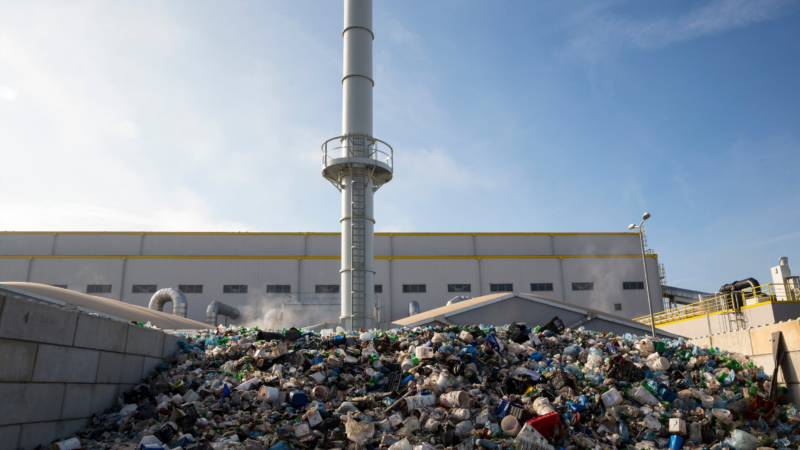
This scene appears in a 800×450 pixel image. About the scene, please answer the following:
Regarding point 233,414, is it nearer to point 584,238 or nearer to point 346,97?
point 346,97

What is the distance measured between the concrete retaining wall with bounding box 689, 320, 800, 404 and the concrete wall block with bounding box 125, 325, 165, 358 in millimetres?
12105

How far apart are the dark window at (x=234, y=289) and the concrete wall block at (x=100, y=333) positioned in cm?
2309

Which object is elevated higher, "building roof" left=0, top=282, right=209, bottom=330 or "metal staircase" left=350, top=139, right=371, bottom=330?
"metal staircase" left=350, top=139, right=371, bottom=330

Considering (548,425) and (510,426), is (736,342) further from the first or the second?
(510,426)

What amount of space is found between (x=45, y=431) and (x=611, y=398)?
9062mm

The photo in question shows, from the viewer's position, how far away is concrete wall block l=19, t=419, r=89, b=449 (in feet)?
A: 22.9

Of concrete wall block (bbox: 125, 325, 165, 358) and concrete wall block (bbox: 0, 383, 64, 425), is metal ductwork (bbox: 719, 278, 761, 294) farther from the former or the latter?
concrete wall block (bbox: 0, 383, 64, 425)

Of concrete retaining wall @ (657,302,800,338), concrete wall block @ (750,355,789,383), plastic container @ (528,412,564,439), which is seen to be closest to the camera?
plastic container @ (528,412,564,439)

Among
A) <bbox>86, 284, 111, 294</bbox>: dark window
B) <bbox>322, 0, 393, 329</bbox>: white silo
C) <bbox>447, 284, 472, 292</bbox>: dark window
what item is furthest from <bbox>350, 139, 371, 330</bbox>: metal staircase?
<bbox>86, 284, 111, 294</bbox>: dark window

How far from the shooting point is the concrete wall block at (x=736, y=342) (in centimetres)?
1102

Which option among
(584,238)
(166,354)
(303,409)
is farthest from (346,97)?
(584,238)

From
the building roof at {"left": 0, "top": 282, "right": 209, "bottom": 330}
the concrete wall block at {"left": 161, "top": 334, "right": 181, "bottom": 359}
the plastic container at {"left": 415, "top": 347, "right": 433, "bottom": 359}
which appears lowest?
the plastic container at {"left": 415, "top": 347, "right": 433, "bottom": 359}

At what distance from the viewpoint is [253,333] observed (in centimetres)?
1365

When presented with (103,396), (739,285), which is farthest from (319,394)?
(739,285)
